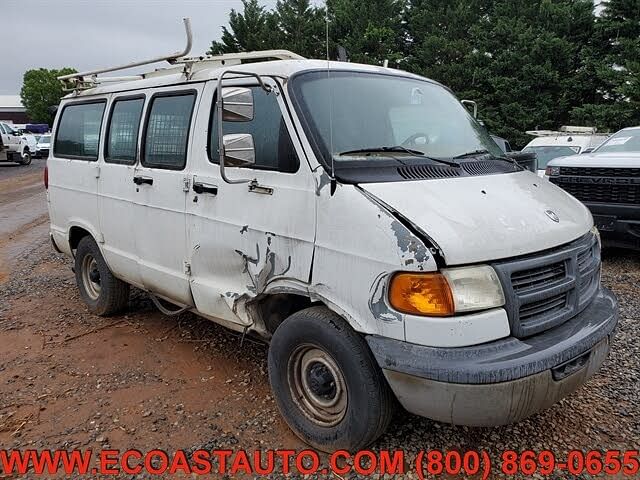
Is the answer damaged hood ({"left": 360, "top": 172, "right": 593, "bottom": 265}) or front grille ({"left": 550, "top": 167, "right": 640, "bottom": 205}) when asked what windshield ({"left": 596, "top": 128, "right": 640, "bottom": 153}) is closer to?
front grille ({"left": 550, "top": 167, "right": 640, "bottom": 205})

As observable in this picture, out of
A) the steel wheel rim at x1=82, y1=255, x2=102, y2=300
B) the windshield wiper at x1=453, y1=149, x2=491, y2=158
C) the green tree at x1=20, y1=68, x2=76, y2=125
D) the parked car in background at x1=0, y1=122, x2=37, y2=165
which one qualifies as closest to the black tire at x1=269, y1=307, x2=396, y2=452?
the windshield wiper at x1=453, y1=149, x2=491, y2=158

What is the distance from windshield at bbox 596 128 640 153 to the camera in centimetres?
744

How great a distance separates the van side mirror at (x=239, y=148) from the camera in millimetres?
2992

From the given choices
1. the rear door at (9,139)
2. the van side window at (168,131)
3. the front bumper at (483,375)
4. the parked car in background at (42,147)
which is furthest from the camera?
the parked car in background at (42,147)

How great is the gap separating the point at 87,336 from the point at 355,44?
25648 mm

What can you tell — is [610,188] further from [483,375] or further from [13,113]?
[13,113]

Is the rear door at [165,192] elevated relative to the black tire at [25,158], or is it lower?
elevated

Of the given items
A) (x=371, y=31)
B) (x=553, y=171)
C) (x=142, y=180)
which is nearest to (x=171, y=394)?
(x=142, y=180)

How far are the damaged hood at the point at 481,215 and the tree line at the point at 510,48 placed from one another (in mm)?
19225

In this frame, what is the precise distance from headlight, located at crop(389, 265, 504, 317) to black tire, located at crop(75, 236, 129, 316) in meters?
3.44

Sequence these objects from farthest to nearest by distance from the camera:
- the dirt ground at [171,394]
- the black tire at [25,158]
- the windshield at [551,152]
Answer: the black tire at [25,158] < the windshield at [551,152] < the dirt ground at [171,394]

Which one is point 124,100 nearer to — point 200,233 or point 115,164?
point 115,164

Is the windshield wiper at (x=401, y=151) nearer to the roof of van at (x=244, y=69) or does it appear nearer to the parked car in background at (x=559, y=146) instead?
the roof of van at (x=244, y=69)

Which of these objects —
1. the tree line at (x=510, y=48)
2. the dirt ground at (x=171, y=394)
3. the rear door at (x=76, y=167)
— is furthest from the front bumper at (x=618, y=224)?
the tree line at (x=510, y=48)
